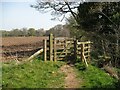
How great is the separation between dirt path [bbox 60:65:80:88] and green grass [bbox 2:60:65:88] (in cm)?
21

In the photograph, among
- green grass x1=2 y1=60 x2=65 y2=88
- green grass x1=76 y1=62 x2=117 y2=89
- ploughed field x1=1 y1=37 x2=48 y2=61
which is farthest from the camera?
ploughed field x1=1 y1=37 x2=48 y2=61

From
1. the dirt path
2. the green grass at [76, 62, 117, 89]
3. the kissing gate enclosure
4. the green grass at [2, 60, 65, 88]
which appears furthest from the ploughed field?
the green grass at [76, 62, 117, 89]

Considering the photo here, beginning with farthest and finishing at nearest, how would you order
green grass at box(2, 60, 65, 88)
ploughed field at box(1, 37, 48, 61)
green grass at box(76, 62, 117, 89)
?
1. ploughed field at box(1, 37, 48, 61)
2. green grass at box(76, 62, 117, 89)
3. green grass at box(2, 60, 65, 88)

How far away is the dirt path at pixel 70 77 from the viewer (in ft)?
35.9

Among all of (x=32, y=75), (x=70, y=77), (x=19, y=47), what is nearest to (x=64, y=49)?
(x=19, y=47)

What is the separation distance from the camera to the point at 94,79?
1192cm

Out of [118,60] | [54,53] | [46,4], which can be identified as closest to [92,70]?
[118,60]

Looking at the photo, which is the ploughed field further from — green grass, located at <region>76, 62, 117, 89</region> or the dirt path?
green grass, located at <region>76, 62, 117, 89</region>

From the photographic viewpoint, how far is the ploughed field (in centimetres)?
1552

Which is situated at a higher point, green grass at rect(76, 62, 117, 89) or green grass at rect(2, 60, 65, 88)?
green grass at rect(2, 60, 65, 88)

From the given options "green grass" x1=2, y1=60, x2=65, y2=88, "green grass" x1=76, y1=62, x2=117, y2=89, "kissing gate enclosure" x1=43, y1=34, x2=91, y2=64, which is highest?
"kissing gate enclosure" x1=43, y1=34, x2=91, y2=64

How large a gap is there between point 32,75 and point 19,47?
7268mm

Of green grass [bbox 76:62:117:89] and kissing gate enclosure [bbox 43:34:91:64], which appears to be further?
kissing gate enclosure [bbox 43:34:91:64]

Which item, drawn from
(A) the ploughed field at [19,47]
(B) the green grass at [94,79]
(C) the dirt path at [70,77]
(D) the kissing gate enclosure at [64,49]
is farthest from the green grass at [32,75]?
(A) the ploughed field at [19,47]
